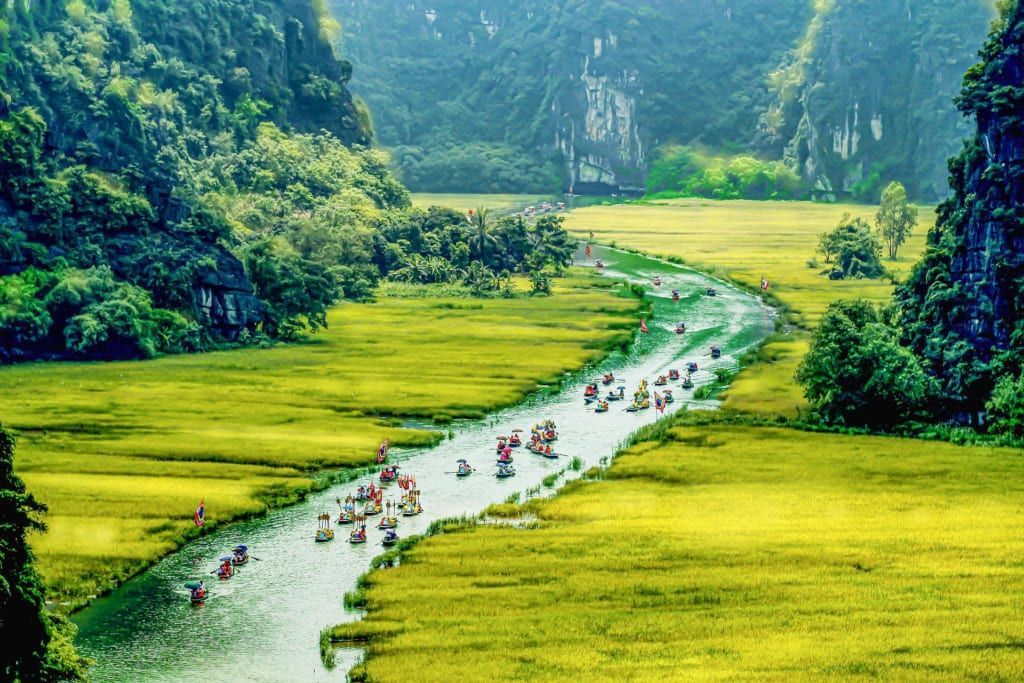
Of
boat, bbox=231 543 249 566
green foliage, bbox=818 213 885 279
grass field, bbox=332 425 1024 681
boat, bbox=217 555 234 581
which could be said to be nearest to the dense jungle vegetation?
green foliage, bbox=818 213 885 279

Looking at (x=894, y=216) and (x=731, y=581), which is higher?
(x=894, y=216)

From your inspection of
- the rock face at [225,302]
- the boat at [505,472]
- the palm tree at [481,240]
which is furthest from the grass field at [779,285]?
the rock face at [225,302]

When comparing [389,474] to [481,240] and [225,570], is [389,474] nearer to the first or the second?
[225,570]

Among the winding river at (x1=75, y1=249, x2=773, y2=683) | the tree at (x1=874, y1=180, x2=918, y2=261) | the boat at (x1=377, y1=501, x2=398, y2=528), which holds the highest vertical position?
the tree at (x1=874, y1=180, x2=918, y2=261)

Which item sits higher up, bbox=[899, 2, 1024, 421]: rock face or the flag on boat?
bbox=[899, 2, 1024, 421]: rock face

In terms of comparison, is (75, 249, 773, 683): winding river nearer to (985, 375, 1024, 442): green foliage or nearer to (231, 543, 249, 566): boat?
(231, 543, 249, 566): boat

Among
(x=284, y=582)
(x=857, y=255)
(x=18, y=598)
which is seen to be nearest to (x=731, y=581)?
(x=284, y=582)
